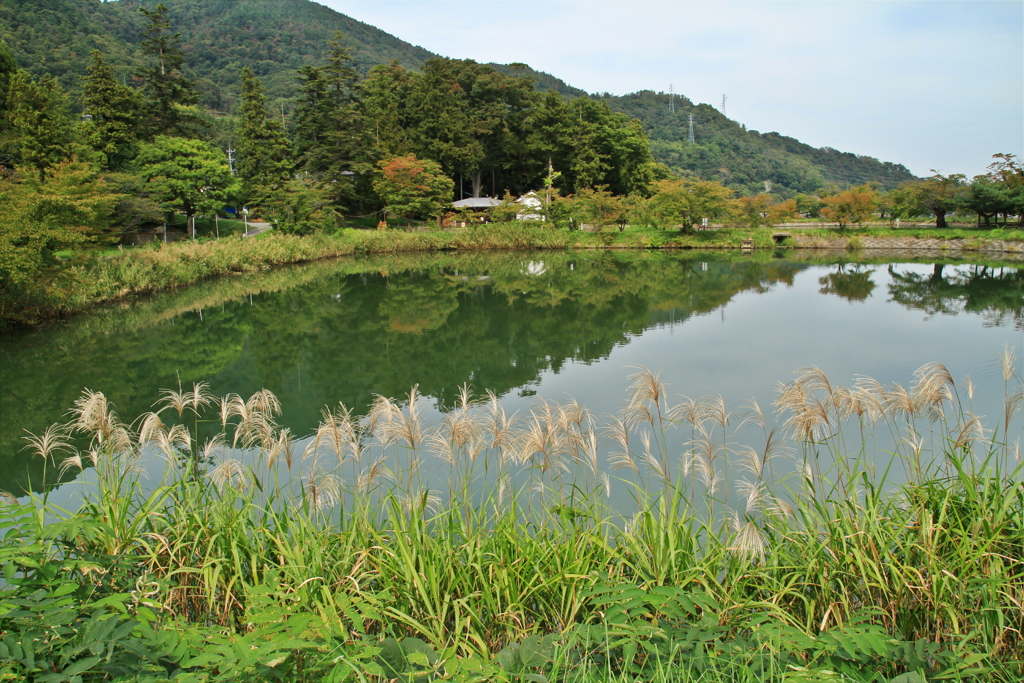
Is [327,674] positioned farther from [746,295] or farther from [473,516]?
[746,295]

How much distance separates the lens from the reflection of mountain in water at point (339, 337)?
7.32 meters

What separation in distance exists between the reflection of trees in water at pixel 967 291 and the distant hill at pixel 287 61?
113 ft

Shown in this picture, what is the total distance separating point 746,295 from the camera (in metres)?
14.4

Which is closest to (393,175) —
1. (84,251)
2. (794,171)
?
(84,251)

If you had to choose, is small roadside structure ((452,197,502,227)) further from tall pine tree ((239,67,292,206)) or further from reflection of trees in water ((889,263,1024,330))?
reflection of trees in water ((889,263,1024,330))

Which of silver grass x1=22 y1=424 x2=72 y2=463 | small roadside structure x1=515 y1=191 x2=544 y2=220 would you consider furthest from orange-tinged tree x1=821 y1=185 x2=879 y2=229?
silver grass x1=22 y1=424 x2=72 y2=463

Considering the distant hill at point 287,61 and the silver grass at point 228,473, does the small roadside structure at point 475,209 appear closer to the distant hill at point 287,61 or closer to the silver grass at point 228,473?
the distant hill at point 287,61

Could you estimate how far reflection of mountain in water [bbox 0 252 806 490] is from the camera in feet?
24.0

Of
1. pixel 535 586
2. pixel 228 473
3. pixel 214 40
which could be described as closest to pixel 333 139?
pixel 228 473

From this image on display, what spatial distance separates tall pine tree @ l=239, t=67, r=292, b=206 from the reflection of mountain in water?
1556cm

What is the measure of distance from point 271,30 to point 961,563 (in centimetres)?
10378

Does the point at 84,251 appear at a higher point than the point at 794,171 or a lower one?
lower

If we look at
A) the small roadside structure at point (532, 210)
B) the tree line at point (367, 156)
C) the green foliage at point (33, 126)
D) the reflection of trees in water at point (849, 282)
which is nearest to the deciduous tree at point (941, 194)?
the tree line at point (367, 156)

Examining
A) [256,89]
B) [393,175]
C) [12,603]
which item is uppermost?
[256,89]
